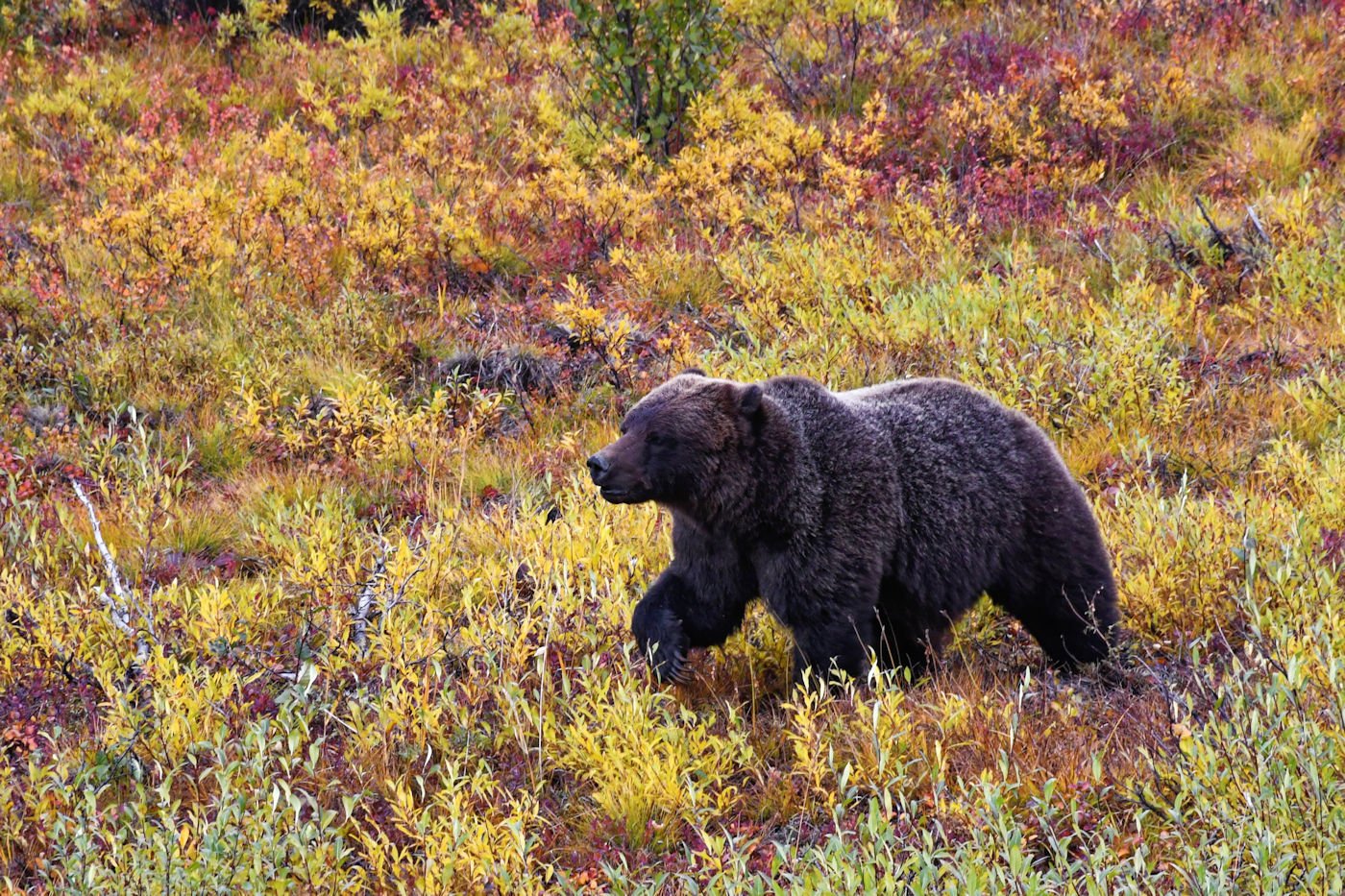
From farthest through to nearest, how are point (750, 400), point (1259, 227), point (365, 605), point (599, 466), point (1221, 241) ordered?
point (1221, 241)
point (1259, 227)
point (365, 605)
point (750, 400)
point (599, 466)

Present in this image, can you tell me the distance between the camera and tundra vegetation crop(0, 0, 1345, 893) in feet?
12.7

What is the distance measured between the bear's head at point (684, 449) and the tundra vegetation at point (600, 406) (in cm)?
63

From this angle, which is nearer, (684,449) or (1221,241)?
(684,449)

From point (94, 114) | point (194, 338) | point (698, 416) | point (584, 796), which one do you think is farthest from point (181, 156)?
point (584, 796)

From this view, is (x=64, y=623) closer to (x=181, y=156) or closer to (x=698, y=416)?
(x=698, y=416)

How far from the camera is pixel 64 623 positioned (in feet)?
17.4

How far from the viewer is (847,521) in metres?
4.78

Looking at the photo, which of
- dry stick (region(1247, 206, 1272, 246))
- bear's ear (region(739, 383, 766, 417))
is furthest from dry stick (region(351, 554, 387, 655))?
dry stick (region(1247, 206, 1272, 246))

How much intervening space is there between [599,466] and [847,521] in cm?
93

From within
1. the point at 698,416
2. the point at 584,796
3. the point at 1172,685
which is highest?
the point at 698,416

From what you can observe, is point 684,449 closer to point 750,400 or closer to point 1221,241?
point 750,400

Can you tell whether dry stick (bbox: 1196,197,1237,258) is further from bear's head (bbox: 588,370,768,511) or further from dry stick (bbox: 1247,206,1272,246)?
bear's head (bbox: 588,370,768,511)

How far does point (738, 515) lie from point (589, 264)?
492 cm

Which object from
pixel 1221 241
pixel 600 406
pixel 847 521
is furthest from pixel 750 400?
pixel 1221 241
